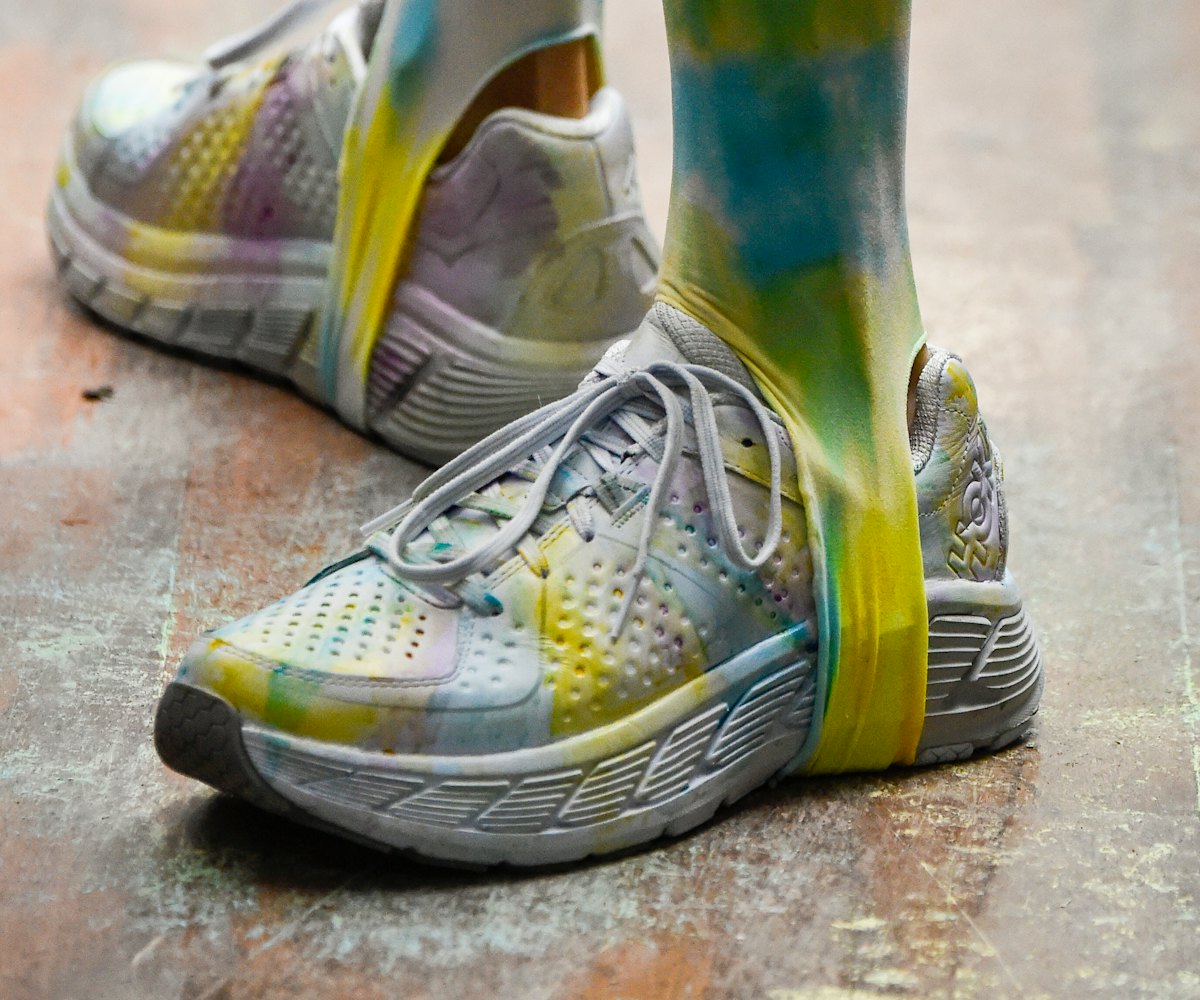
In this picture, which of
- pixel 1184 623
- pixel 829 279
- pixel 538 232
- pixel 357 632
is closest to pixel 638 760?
pixel 357 632

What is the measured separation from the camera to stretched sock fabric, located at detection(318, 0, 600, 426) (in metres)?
1.48

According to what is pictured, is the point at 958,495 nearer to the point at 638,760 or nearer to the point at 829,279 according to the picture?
the point at 829,279

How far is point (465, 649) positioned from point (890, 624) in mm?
269

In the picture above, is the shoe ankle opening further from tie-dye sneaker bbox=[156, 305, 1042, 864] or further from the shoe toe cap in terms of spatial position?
tie-dye sneaker bbox=[156, 305, 1042, 864]

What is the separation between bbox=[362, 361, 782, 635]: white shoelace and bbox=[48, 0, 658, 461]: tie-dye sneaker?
1.56 feet

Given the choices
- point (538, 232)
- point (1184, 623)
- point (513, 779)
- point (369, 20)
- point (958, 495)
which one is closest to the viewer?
point (513, 779)

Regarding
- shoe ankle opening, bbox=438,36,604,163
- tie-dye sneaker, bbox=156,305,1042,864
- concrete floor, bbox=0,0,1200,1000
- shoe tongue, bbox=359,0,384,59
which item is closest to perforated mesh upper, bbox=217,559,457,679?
tie-dye sneaker, bbox=156,305,1042,864

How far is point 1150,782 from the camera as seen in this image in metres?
1.13

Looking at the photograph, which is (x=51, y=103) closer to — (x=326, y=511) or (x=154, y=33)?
(x=154, y=33)

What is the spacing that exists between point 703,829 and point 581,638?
6.1 inches

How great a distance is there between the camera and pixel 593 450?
1055 mm

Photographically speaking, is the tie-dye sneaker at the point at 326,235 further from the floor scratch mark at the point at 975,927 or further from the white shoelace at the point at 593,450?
the floor scratch mark at the point at 975,927

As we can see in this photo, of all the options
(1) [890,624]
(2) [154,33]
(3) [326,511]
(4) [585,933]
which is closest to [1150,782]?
(1) [890,624]

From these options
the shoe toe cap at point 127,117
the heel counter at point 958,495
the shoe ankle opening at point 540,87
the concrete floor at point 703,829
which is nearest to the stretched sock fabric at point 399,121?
the shoe ankle opening at point 540,87
